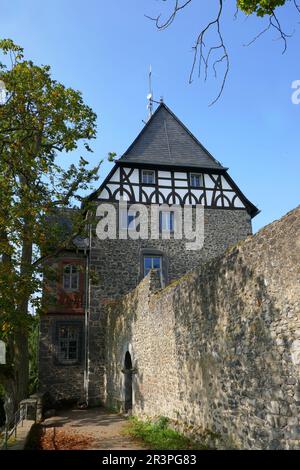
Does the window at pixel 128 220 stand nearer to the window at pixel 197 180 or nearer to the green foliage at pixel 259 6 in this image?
the window at pixel 197 180

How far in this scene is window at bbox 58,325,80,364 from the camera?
53.7ft

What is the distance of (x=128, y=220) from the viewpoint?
1709 centimetres

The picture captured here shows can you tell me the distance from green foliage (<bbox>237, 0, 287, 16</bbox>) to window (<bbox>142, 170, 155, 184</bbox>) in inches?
522

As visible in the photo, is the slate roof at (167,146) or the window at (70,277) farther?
the slate roof at (167,146)

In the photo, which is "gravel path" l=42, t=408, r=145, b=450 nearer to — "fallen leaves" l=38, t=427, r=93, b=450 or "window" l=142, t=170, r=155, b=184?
"fallen leaves" l=38, t=427, r=93, b=450

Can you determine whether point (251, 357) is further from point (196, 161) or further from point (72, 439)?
point (196, 161)

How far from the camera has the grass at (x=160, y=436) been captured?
7273mm

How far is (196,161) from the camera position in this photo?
18.5 metres

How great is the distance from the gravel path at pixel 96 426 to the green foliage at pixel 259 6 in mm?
7248

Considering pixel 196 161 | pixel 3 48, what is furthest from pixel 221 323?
pixel 196 161

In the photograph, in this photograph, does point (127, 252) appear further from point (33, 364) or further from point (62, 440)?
point (62, 440)

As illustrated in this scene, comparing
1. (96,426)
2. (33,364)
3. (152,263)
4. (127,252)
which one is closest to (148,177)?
(127,252)

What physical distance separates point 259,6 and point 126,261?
13.3 meters

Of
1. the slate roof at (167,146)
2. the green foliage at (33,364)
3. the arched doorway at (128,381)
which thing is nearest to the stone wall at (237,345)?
the arched doorway at (128,381)
